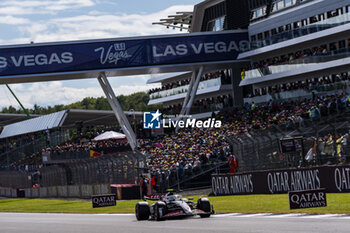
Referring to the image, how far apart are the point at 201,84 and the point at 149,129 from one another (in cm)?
631

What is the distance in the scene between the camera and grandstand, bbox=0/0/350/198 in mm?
26773

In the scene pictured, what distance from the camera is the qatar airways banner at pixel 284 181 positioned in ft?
73.4

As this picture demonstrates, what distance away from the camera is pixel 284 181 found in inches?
974

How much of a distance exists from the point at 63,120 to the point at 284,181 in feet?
141

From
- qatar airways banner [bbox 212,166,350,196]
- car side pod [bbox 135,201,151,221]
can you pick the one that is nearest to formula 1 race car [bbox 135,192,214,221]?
car side pod [bbox 135,201,151,221]

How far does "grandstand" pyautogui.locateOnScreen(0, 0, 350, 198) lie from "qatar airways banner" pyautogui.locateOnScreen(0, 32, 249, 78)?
1.44 m

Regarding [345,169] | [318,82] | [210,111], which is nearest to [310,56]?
[318,82]

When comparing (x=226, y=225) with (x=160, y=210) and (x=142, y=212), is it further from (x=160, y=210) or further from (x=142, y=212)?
(x=142, y=212)

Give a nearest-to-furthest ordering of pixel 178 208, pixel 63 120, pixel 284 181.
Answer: pixel 178 208 → pixel 284 181 → pixel 63 120

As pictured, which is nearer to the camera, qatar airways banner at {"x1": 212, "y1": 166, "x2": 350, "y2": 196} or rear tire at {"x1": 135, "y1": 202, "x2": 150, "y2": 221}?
rear tire at {"x1": 135, "y1": 202, "x2": 150, "y2": 221}

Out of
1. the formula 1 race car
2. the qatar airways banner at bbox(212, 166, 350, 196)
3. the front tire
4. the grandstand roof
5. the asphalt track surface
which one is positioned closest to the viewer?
the asphalt track surface

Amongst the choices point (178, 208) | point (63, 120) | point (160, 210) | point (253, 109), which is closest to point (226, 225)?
point (178, 208)

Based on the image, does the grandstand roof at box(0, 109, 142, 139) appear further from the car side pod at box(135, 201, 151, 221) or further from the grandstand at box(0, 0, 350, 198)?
the car side pod at box(135, 201, 151, 221)

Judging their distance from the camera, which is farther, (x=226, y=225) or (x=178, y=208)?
(x=178, y=208)
